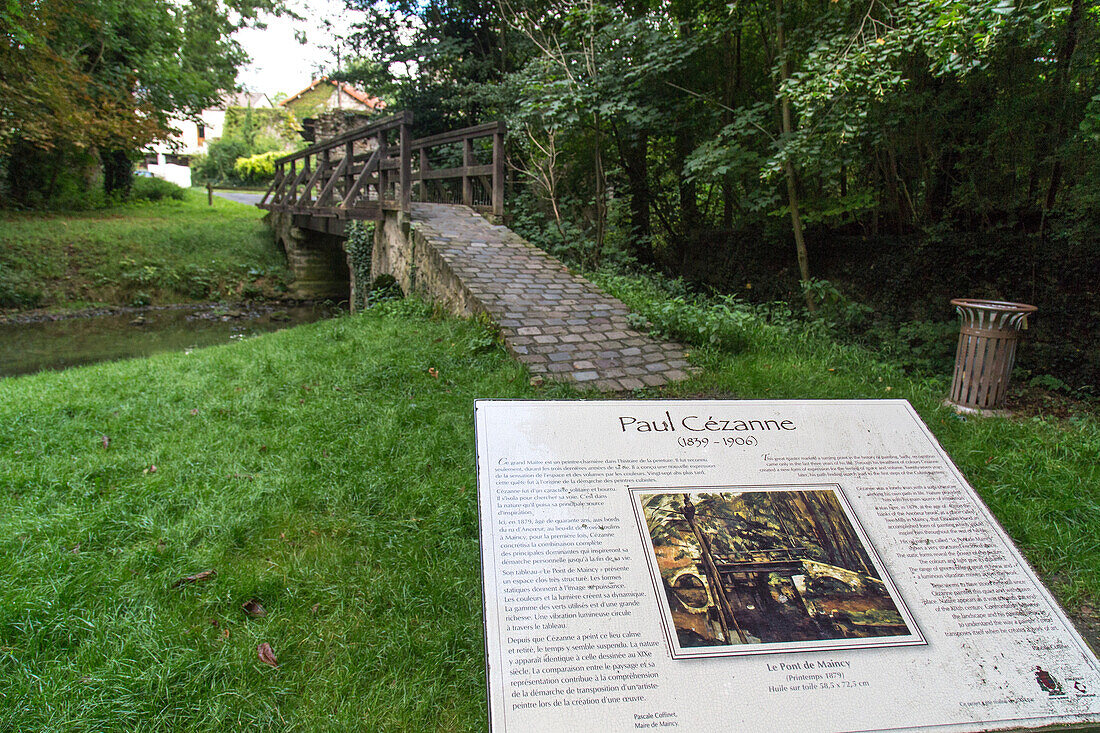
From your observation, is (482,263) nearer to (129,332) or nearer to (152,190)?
(129,332)

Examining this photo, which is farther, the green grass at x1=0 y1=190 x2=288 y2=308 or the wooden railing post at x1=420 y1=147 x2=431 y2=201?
the green grass at x1=0 y1=190 x2=288 y2=308

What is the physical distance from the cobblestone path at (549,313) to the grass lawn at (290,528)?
283 mm

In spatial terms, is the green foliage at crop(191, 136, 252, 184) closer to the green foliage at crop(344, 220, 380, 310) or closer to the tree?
the tree

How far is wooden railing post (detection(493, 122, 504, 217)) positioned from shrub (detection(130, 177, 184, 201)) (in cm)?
1303

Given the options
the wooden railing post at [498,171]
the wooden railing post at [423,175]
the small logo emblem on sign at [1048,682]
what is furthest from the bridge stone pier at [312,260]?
the small logo emblem on sign at [1048,682]

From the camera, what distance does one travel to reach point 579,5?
7965mm

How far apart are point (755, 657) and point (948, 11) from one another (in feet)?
14.9

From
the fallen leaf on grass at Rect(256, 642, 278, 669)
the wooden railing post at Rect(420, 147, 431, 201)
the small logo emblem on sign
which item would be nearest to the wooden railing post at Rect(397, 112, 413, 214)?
the wooden railing post at Rect(420, 147, 431, 201)

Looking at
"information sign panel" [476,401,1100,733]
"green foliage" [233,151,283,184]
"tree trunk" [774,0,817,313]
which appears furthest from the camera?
"green foliage" [233,151,283,184]

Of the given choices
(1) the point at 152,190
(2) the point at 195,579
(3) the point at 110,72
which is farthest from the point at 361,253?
(1) the point at 152,190

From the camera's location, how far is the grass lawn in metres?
1.93

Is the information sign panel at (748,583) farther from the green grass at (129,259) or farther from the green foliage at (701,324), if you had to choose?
the green grass at (129,259)

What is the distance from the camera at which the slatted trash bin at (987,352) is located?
406 cm

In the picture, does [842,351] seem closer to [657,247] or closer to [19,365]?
[657,247]
